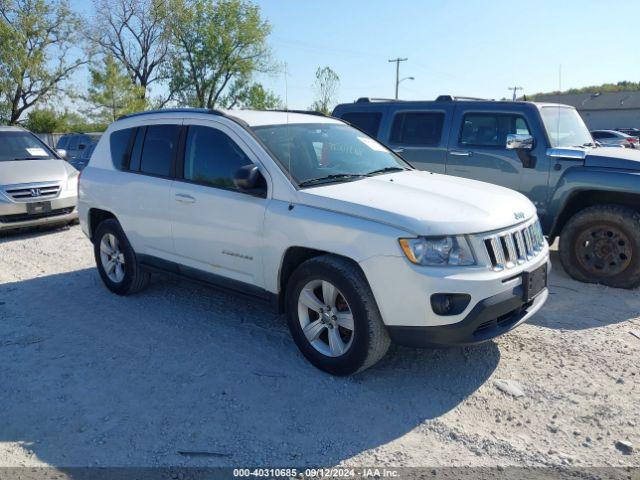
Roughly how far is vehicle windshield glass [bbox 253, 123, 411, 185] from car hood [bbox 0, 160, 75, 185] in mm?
5779

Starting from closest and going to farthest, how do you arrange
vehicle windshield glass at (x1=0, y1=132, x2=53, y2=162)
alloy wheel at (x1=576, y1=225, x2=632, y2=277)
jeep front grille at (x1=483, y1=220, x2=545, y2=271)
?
1. jeep front grille at (x1=483, y1=220, x2=545, y2=271)
2. alloy wheel at (x1=576, y1=225, x2=632, y2=277)
3. vehicle windshield glass at (x1=0, y1=132, x2=53, y2=162)

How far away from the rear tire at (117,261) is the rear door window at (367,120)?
3.77 metres

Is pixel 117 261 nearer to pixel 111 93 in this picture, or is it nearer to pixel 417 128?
pixel 417 128

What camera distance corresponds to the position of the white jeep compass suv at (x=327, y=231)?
3318mm

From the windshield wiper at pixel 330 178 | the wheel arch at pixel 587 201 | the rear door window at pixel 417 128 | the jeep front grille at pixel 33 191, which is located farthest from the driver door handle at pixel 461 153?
the jeep front grille at pixel 33 191

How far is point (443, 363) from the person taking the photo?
3990mm

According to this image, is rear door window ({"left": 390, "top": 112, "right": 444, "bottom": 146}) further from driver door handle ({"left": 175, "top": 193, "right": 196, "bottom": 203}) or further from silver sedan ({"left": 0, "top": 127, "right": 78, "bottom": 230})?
silver sedan ({"left": 0, "top": 127, "right": 78, "bottom": 230})

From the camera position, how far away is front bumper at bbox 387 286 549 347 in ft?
10.8

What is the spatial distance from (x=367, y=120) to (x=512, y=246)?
15.2 feet

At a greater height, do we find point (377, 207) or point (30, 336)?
point (377, 207)

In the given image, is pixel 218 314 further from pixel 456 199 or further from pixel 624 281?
pixel 624 281

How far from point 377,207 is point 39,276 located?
4.78 m

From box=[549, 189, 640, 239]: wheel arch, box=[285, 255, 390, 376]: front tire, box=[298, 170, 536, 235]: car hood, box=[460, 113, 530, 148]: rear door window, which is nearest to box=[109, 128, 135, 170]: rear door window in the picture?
box=[298, 170, 536, 235]: car hood

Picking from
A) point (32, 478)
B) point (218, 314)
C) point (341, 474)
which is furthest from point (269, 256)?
point (32, 478)
